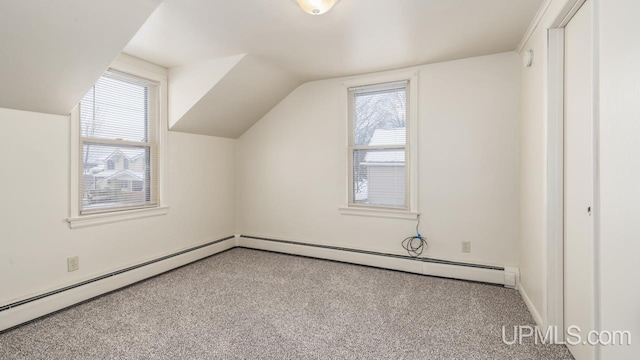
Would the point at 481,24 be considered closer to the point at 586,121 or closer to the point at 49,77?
the point at 586,121

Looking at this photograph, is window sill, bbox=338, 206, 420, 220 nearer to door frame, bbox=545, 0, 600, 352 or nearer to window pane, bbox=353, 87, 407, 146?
window pane, bbox=353, 87, 407, 146

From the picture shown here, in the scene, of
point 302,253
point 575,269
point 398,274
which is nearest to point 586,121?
point 575,269

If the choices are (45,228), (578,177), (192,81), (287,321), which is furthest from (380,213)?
(45,228)

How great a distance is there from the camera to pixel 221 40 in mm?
2633

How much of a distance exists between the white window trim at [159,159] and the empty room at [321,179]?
20mm

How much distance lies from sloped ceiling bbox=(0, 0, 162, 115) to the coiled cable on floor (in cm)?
313

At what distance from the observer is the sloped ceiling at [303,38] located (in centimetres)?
214

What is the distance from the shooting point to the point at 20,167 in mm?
2244

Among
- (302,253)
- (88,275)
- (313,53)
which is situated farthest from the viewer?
(302,253)

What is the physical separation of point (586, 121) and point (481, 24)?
118 centimetres

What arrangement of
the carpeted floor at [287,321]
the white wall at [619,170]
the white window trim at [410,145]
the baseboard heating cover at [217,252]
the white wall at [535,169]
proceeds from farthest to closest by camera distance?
1. the white window trim at [410,145]
2. the baseboard heating cover at [217,252]
3. the white wall at [535,169]
4. the carpeted floor at [287,321]
5. the white wall at [619,170]

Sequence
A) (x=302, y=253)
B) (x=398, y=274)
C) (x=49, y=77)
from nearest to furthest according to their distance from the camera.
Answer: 1. (x=49, y=77)
2. (x=398, y=274)
3. (x=302, y=253)

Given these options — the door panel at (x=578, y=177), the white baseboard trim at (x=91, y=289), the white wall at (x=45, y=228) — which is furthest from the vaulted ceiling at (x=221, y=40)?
the white baseboard trim at (x=91, y=289)

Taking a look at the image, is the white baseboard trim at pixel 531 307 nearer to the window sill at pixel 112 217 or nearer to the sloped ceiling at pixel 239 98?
the sloped ceiling at pixel 239 98
